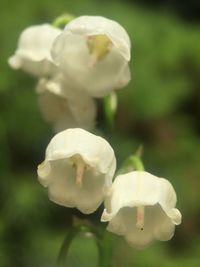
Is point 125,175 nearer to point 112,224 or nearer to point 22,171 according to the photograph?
point 112,224

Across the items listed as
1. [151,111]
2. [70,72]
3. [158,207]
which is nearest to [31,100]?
[151,111]

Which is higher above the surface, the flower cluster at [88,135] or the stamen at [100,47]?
the stamen at [100,47]

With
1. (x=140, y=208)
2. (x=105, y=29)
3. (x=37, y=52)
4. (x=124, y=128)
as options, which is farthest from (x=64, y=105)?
(x=124, y=128)

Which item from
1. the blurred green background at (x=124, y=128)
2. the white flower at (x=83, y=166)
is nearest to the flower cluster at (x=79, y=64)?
the white flower at (x=83, y=166)

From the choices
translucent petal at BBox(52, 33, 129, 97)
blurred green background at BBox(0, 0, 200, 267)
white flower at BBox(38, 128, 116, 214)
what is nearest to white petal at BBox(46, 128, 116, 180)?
white flower at BBox(38, 128, 116, 214)

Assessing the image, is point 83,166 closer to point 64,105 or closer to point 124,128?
point 64,105

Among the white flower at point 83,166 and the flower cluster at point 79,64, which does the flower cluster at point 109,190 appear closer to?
the white flower at point 83,166

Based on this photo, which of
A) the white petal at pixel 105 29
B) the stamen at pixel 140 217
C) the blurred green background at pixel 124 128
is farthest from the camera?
the blurred green background at pixel 124 128

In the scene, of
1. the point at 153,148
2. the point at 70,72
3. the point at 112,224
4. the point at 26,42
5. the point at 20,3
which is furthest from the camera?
the point at 153,148
